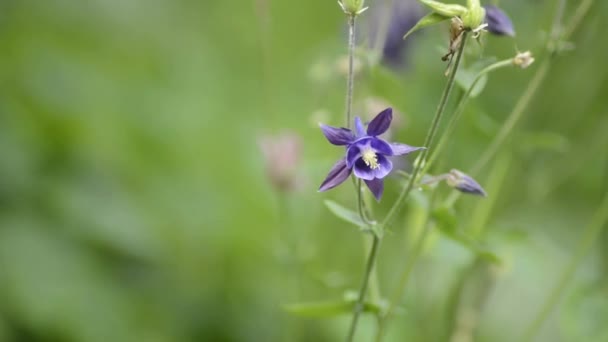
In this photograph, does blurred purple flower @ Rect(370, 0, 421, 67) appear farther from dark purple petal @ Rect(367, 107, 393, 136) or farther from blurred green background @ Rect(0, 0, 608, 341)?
dark purple petal @ Rect(367, 107, 393, 136)

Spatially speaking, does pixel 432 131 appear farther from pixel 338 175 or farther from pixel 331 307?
pixel 331 307

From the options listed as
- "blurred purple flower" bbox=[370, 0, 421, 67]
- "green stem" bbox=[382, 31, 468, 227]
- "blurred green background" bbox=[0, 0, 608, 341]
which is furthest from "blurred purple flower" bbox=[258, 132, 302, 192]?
"green stem" bbox=[382, 31, 468, 227]

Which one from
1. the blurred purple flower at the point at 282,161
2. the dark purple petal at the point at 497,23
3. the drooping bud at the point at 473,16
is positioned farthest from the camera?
the blurred purple flower at the point at 282,161

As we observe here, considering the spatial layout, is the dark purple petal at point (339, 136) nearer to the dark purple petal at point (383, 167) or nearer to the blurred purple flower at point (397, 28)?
the dark purple petal at point (383, 167)

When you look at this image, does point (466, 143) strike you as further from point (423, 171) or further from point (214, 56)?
point (214, 56)

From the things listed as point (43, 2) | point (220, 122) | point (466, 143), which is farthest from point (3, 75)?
point (466, 143)

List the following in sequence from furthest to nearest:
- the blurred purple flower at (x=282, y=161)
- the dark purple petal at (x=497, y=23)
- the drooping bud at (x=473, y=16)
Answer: the blurred purple flower at (x=282, y=161), the dark purple petal at (x=497, y=23), the drooping bud at (x=473, y=16)

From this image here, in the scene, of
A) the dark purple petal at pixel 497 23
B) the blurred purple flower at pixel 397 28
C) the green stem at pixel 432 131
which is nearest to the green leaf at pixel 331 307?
the green stem at pixel 432 131

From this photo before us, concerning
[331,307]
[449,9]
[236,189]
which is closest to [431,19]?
[449,9]

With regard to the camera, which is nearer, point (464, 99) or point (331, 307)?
point (464, 99)
